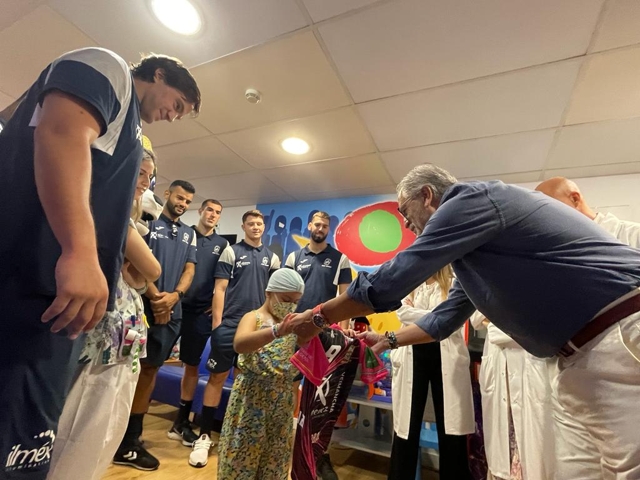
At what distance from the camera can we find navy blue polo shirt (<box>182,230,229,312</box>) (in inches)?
101

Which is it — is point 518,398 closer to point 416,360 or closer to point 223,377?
point 416,360

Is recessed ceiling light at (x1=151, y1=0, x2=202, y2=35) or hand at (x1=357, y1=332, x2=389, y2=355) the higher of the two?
recessed ceiling light at (x1=151, y1=0, x2=202, y2=35)

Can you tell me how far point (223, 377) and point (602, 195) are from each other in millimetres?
3401

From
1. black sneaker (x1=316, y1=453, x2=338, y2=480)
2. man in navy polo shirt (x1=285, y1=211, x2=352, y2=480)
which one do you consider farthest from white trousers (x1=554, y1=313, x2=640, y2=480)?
man in navy polo shirt (x1=285, y1=211, x2=352, y2=480)

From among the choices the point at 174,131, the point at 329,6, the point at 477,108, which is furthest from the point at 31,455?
the point at 174,131

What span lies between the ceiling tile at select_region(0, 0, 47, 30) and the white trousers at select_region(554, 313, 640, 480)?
2.65m

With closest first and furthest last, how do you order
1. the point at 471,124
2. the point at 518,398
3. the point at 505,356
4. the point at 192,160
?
the point at 518,398 < the point at 505,356 < the point at 471,124 < the point at 192,160

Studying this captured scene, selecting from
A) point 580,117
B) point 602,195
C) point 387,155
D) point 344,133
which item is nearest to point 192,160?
point 344,133

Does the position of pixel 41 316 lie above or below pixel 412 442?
above

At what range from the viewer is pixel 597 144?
235 centimetres

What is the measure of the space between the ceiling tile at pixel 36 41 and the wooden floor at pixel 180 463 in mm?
2378

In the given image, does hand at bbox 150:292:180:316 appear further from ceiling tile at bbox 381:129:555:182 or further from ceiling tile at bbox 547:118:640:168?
ceiling tile at bbox 547:118:640:168

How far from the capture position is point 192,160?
3131 millimetres

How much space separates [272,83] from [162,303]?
59.1 inches
